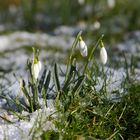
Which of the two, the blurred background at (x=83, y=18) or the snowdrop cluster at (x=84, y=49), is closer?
the snowdrop cluster at (x=84, y=49)

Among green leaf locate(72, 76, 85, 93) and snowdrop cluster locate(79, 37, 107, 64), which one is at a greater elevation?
snowdrop cluster locate(79, 37, 107, 64)

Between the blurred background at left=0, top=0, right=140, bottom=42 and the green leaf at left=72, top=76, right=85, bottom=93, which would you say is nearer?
the green leaf at left=72, top=76, right=85, bottom=93

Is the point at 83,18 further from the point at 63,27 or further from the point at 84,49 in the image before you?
the point at 84,49

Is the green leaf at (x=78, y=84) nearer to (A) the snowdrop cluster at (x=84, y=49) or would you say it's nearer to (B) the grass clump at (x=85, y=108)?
(B) the grass clump at (x=85, y=108)

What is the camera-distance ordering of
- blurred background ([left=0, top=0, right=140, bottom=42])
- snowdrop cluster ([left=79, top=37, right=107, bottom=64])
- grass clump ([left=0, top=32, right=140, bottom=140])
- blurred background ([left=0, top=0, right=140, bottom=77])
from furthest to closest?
1. blurred background ([left=0, top=0, right=140, bottom=42])
2. blurred background ([left=0, top=0, right=140, bottom=77])
3. snowdrop cluster ([left=79, top=37, right=107, bottom=64])
4. grass clump ([left=0, top=32, right=140, bottom=140])

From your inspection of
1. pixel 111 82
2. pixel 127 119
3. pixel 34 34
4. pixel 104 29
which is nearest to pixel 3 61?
pixel 34 34

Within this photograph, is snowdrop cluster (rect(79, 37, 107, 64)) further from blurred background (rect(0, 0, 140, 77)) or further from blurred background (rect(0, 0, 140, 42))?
blurred background (rect(0, 0, 140, 42))

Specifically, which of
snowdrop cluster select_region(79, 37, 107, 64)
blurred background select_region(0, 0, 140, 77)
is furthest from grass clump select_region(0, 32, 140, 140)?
blurred background select_region(0, 0, 140, 77)

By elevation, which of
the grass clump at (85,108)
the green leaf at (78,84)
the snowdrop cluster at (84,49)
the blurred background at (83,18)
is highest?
the blurred background at (83,18)

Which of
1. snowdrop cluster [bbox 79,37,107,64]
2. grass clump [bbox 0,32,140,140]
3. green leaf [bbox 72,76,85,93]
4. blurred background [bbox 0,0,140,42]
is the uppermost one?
blurred background [bbox 0,0,140,42]

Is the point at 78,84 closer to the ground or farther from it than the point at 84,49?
closer to the ground

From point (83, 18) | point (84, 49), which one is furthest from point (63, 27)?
point (84, 49)

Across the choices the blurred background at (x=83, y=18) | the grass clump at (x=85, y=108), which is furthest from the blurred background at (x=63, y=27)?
the grass clump at (x=85, y=108)
